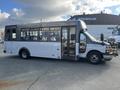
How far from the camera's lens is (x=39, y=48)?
1502 cm

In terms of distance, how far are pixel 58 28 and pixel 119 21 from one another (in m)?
43.6

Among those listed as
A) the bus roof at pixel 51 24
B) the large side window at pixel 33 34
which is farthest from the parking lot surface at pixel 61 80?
the large side window at pixel 33 34

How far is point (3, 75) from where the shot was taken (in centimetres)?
983

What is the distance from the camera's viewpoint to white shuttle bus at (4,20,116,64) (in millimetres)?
13000

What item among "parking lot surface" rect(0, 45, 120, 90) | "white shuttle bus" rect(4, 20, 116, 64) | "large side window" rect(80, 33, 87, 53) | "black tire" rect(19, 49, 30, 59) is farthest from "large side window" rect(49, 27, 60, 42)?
"parking lot surface" rect(0, 45, 120, 90)

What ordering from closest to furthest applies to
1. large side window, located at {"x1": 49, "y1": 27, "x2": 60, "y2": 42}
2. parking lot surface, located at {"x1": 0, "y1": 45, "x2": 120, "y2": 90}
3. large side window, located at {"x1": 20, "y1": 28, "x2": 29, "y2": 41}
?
parking lot surface, located at {"x1": 0, "y1": 45, "x2": 120, "y2": 90} → large side window, located at {"x1": 49, "y1": 27, "x2": 60, "y2": 42} → large side window, located at {"x1": 20, "y1": 28, "x2": 29, "y2": 41}

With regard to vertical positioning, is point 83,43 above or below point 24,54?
above

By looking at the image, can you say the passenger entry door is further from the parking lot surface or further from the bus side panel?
the parking lot surface

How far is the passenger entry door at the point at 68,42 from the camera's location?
1362cm

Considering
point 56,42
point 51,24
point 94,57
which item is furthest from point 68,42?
point 94,57

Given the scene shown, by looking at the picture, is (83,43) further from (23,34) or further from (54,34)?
(23,34)

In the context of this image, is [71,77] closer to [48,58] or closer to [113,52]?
[113,52]

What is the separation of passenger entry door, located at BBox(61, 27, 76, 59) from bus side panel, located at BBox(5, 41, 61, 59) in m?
0.39

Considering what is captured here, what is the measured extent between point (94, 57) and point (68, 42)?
6.72 feet
